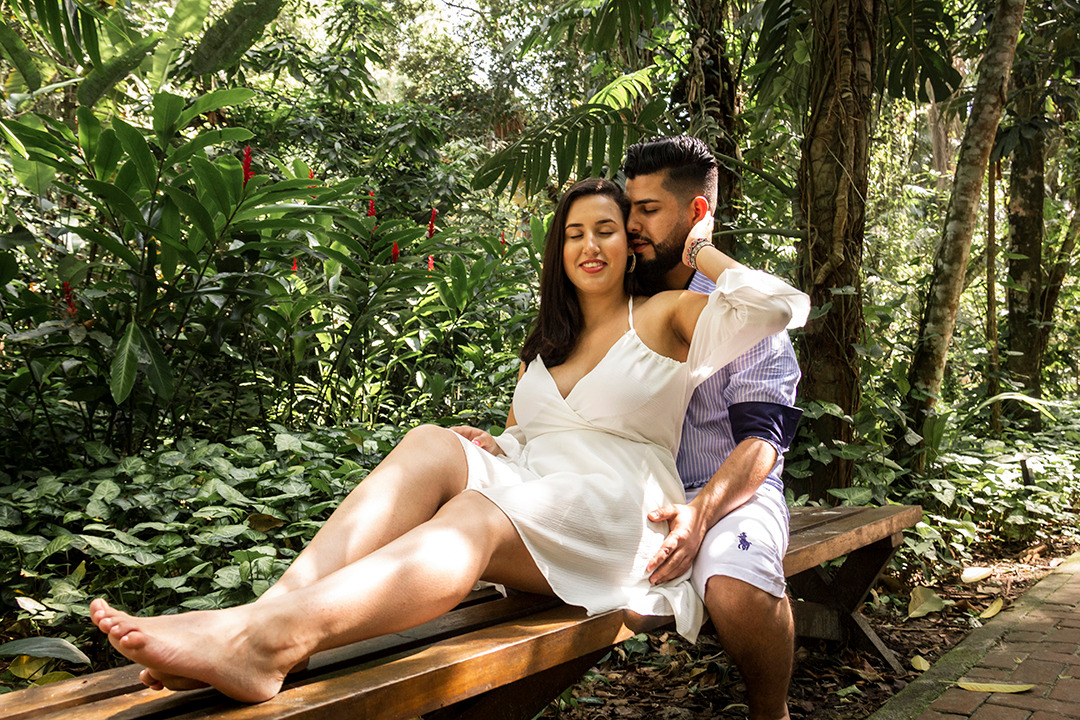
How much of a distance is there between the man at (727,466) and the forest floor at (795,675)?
2.27ft

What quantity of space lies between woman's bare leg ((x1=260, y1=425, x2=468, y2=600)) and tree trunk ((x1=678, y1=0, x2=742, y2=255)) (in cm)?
274

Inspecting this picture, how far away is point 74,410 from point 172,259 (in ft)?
2.21

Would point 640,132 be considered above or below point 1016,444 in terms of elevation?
above

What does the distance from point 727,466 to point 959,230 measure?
2.80 metres

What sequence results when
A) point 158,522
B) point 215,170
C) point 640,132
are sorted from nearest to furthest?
point 158,522 → point 215,170 → point 640,132

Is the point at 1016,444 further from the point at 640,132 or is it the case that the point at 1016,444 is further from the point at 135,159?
the point at 135,159

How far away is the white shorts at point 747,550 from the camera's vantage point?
1.80m

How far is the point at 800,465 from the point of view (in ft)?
11.1

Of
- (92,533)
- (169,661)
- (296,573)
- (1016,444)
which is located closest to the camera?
(169,661)

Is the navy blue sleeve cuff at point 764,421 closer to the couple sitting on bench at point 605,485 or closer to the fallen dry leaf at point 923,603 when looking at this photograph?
the couple sitting on bench at point 605,485

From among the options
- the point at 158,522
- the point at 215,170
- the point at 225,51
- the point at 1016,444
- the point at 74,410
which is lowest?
the point at 1016,444

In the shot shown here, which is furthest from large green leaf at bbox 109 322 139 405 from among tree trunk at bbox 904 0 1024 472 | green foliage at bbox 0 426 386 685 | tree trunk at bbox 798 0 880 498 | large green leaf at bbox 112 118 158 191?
tree trunk at bbox 904 0 1024 472

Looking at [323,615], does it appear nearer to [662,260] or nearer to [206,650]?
[206,650]

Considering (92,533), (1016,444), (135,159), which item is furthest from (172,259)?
(1016,444)
